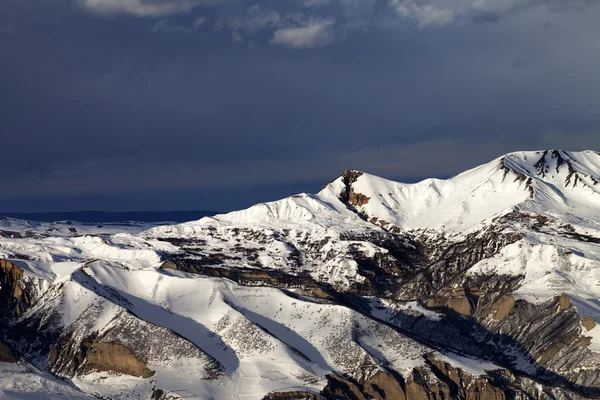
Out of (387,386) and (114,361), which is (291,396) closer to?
(387,386)

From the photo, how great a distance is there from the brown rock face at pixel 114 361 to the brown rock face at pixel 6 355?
14631 mm

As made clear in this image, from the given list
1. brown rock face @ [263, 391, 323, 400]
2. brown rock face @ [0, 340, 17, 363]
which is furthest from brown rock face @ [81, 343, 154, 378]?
brown rock face @ [263, 391, 323, 400]

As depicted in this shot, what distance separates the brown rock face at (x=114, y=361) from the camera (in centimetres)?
17550

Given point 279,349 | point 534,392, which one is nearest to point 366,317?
point 279,349

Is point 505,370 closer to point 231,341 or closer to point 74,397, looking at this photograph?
point 231,341

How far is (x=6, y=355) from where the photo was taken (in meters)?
180

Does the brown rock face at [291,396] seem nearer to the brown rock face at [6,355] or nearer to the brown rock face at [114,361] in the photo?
the brown rock face at [114,361]

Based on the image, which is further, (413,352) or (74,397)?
(413,352)

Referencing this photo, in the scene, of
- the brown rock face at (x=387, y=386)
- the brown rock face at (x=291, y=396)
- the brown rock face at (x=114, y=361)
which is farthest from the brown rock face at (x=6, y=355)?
the brown rock face at (x=387, y=386)

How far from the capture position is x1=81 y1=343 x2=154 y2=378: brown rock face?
176 m

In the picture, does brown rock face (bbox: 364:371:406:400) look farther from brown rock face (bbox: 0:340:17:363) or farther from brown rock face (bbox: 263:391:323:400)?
brown rock face (bbox: 0:340:17:363)

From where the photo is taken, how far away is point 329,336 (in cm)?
19000

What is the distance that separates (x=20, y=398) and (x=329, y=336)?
6637 centimetres

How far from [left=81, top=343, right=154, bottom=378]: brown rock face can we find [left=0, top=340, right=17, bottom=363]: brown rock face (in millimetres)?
14631
